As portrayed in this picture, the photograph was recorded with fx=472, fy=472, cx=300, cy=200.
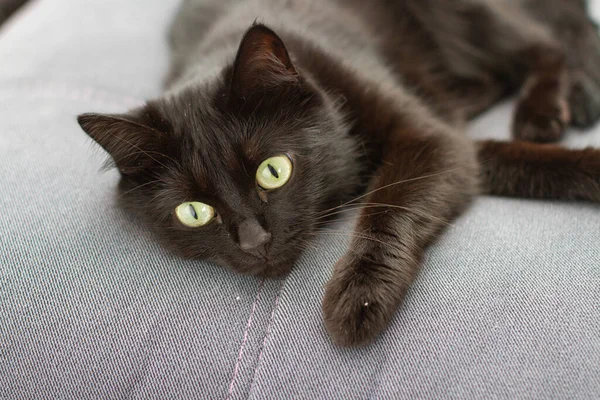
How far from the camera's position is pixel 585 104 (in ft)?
5.84

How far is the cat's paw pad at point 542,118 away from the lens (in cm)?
172

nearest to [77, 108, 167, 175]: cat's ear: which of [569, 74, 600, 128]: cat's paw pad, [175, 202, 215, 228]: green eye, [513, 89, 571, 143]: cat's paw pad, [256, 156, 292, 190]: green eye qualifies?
[175, 202, 215, 228]: green eye

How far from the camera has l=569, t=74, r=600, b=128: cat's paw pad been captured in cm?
176

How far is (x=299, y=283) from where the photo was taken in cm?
115

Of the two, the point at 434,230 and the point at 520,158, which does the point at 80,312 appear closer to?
the point at 434,230

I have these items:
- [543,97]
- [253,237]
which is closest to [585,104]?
[543,97]

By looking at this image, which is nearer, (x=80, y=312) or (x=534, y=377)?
(x=534, y=377)

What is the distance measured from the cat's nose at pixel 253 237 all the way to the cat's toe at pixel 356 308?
0.60ft

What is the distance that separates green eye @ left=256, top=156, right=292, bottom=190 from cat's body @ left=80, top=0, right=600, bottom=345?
2cm

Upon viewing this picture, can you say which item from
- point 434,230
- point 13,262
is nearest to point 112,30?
point 13,262

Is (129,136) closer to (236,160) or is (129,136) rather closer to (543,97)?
(236,160)

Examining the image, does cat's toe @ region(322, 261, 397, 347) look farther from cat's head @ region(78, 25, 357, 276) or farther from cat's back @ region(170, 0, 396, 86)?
cat's back @ region(170, 0, 396, 86)

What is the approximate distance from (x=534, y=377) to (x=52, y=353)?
1.02m

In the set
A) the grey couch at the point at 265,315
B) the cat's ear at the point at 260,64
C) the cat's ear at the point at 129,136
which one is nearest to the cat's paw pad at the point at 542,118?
the grey couch at the point at 265,315
